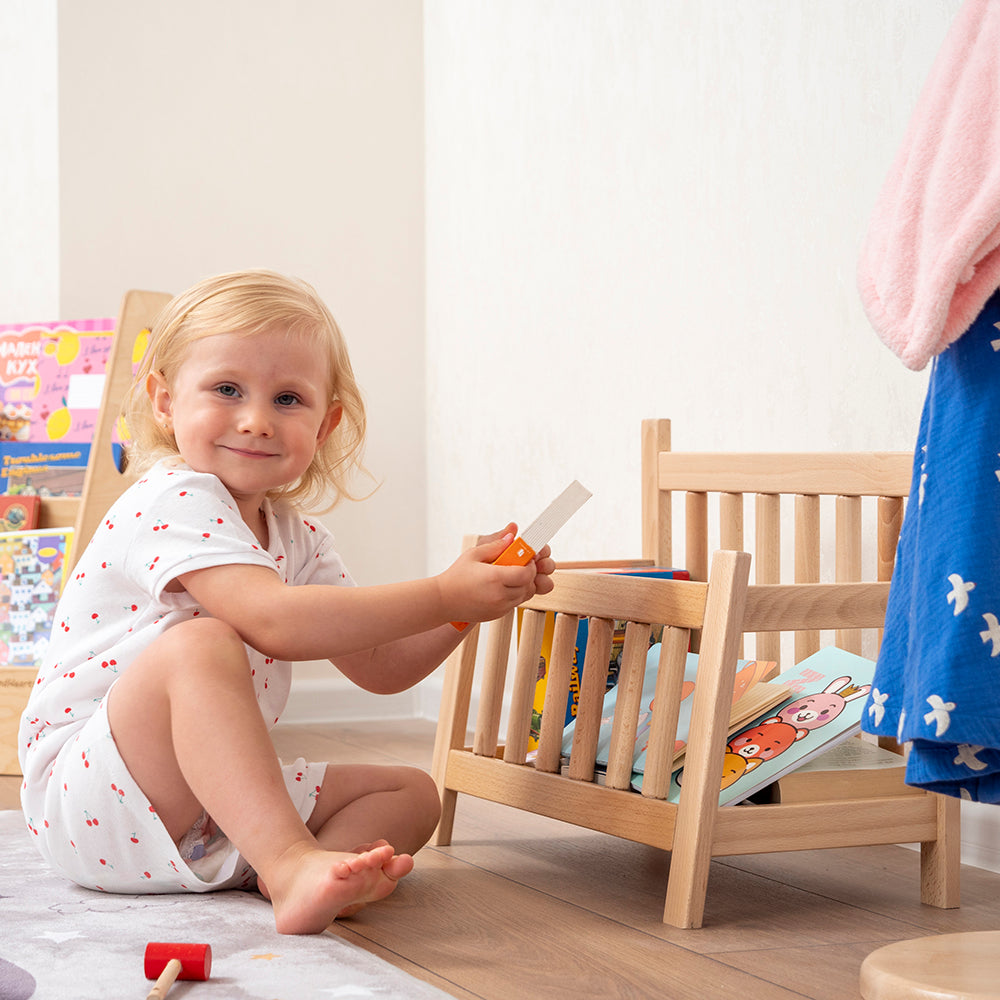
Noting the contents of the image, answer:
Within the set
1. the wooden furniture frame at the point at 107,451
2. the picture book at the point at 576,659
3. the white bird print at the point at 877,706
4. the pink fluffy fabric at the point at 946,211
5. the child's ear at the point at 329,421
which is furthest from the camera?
the wooden furniture frame at the point at 107,451

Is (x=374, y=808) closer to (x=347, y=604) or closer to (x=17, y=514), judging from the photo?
(x=347, y=604)

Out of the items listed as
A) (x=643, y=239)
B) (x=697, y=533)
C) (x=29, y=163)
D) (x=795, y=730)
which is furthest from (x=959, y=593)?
(x=29, y=163)

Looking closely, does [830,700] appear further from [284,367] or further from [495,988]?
[284,367]

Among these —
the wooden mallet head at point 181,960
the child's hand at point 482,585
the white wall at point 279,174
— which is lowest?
the wooden mallet head at point 181,960

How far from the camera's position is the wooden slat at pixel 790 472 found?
4.04 feet

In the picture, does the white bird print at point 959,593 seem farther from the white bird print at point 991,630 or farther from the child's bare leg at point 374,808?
the child's bare leg at point 374,808


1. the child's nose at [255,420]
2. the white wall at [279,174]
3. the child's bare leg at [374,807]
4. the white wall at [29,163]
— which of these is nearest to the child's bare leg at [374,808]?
the child's bare leg at [374,807]

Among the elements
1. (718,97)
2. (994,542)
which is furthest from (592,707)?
(718,97)

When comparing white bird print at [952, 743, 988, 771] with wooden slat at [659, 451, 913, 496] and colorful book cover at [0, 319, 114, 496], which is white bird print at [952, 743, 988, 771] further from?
colorful book cover at [0, 319, 114, 496]

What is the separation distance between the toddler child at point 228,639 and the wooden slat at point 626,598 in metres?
0.10

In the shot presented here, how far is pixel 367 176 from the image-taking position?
2418 millimetres

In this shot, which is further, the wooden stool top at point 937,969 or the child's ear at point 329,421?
the child's ear at point 329,421

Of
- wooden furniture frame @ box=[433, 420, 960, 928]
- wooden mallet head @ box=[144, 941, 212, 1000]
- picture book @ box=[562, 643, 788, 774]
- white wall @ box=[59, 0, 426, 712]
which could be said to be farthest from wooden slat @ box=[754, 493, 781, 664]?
white wall @ box=[59, 0, 426, 712]

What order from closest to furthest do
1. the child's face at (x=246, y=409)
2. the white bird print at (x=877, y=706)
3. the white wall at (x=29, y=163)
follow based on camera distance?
the white bird print at (x=877, y=706) → the child's face at (x=246, y=409) → the white wall at (x=29, y=163)
